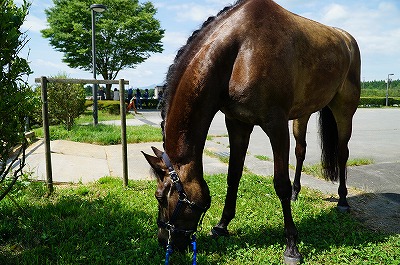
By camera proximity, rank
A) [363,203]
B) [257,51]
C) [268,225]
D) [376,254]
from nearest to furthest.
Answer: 1. [257,51]
2. [376,254]
3. [268,225]
4. [363,203]

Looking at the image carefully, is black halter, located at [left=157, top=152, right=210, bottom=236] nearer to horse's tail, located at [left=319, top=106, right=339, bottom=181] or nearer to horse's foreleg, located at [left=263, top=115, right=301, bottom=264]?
horse's foreleg, located at [left=263, top=115, right=301, bottom=264]

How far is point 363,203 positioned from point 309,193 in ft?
2.35

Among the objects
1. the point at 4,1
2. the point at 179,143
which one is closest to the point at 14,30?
the point at 4,1

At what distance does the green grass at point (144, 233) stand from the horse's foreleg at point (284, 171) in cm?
13

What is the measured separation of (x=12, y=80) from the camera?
2.66m

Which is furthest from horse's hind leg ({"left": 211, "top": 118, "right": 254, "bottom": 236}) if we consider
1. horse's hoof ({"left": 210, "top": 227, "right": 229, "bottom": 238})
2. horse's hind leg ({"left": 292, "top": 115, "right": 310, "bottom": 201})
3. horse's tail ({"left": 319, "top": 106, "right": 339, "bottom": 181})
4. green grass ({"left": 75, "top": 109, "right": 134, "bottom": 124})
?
green grass ({"left": 75, "top": 109, "right": 134, "bottom": 124})

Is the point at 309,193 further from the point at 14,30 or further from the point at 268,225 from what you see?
the point at 14,30

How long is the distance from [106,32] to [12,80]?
2905cm

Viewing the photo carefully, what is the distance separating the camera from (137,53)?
31469 millimetres

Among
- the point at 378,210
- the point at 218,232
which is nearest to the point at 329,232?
the point at 378,210

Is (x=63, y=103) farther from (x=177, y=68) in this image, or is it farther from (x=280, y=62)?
(x=280, y=62)

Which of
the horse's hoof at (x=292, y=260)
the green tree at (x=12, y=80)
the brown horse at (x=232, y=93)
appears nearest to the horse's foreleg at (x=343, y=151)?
the brown horse at (x=232, y=93)

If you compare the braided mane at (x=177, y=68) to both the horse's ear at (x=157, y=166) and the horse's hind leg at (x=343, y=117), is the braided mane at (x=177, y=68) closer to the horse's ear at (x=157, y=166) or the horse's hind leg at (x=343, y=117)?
the horse's ear at (x=157, y=166)

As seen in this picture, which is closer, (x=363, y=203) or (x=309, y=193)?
(x=363, y=203)
